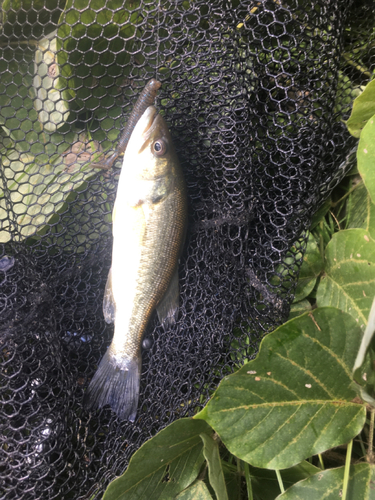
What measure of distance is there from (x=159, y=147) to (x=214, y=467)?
125cm

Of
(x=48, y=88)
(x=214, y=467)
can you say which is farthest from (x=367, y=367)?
(x=48, y=88)

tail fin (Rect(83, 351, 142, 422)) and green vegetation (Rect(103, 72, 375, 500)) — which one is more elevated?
green vegetation (Rect(103, 72, 375, 500))

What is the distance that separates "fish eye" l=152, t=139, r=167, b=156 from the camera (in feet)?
4.54

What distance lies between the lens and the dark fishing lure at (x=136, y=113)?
1.32m

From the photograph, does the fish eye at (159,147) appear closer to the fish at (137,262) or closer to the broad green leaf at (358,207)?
the fish at (137,262)

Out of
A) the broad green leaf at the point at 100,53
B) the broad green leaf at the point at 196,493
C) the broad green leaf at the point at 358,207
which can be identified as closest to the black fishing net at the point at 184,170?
the broad green leaf at the point at 100,53

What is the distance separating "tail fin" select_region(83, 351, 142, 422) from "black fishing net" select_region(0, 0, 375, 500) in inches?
3.1

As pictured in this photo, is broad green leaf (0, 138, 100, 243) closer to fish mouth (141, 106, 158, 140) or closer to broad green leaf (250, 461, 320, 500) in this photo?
fish mouth (141, 106, 158, 140)

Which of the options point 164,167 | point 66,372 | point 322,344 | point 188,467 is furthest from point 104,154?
point 188,467

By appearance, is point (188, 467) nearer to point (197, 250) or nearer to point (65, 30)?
point (197, 250)

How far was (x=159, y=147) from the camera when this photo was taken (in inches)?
55.0

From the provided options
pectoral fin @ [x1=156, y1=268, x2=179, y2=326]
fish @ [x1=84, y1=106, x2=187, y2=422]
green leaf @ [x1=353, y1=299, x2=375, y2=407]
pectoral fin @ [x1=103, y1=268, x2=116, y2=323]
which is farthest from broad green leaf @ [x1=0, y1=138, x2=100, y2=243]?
green leaf @ [x1=353, y1=299, x2=375, y2=407]

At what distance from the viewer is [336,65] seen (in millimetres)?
1283

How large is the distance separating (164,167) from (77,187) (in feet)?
1.43
